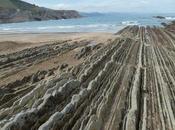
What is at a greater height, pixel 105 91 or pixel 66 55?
pixel 105 91

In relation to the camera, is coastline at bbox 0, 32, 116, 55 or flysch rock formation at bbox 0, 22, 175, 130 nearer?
flysch rock formation at bbox 0, 22, 175, 130

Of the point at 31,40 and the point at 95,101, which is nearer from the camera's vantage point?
the point at 95,101

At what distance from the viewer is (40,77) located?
26.1m

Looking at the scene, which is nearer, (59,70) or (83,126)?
(83,126)

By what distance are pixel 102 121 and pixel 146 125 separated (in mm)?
2168

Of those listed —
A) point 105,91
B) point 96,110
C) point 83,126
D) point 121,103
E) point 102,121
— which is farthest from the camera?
point 105,91

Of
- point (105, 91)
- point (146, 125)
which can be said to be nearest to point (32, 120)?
point (146, 125)

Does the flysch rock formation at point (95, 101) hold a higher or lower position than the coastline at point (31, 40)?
higher

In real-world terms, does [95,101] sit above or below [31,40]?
above

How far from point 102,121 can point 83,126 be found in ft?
4.60

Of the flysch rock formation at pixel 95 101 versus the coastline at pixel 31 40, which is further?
the coastline at pixel 31 40

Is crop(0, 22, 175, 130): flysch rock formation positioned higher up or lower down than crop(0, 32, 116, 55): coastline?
higher up

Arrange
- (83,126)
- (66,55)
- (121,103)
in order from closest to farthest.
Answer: (83,126), (121,103), (66,55)

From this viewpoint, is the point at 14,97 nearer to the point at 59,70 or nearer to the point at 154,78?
the point at 59,70
